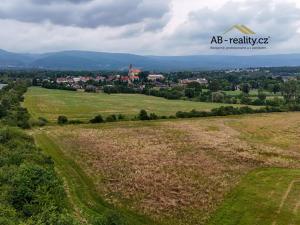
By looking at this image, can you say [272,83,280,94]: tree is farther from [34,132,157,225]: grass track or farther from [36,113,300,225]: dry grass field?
[34,132,157,225]: grass track

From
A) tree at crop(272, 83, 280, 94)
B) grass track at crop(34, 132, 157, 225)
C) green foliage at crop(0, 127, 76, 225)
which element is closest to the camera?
green foliage at crop(0, 127, 76, 225)

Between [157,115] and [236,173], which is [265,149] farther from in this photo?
[157,115]

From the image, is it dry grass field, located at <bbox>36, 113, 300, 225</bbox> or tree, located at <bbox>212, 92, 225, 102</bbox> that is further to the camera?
tree, located at <bbox>212, 92, 225, 102</bbox>

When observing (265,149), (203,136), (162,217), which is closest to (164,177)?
(162,217)

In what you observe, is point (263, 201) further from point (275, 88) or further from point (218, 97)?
point (275, 88)

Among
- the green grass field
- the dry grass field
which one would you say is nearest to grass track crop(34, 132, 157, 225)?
the dry grass field

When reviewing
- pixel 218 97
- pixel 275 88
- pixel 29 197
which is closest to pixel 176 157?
pixel 29 197
